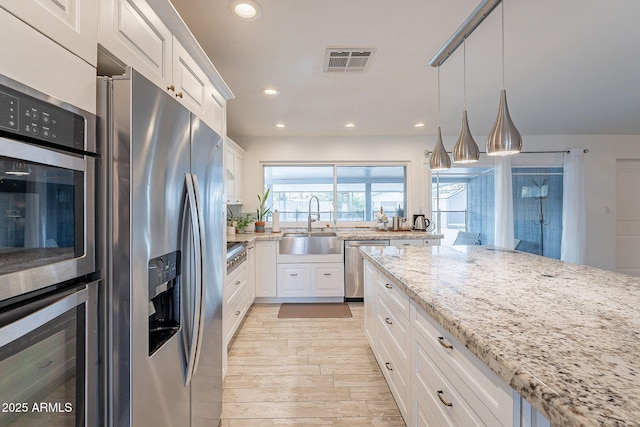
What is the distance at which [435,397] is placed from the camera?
104 centimetres

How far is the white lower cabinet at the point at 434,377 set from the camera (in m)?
0.68

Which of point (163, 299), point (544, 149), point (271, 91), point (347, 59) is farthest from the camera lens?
point (544, 149)

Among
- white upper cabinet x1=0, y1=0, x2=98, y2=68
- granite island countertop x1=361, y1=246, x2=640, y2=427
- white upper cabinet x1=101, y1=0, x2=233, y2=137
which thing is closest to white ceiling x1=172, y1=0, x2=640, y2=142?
white upper cabinet x1=101, y1=0, x2=233, y2=137

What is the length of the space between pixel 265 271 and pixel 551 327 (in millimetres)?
3168

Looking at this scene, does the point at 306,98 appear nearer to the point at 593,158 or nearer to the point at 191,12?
the point at 191,12

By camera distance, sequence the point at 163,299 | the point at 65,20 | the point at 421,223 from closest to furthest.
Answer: the point at 65,20
the point at 163,299
the point at 421,223

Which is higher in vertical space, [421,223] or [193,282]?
[421,223]

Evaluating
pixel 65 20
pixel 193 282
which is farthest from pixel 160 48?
pixel 193 282

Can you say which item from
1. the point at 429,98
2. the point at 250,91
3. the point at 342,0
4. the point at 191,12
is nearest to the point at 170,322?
the point at 191,12

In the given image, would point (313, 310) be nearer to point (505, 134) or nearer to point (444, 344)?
point (444, 344)

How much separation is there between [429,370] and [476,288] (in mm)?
395

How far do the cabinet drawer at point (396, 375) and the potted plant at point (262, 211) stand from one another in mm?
2683

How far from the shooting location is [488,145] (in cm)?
155

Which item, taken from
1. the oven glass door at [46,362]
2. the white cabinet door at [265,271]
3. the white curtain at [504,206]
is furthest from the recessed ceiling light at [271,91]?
the white curtain at [504,206]
